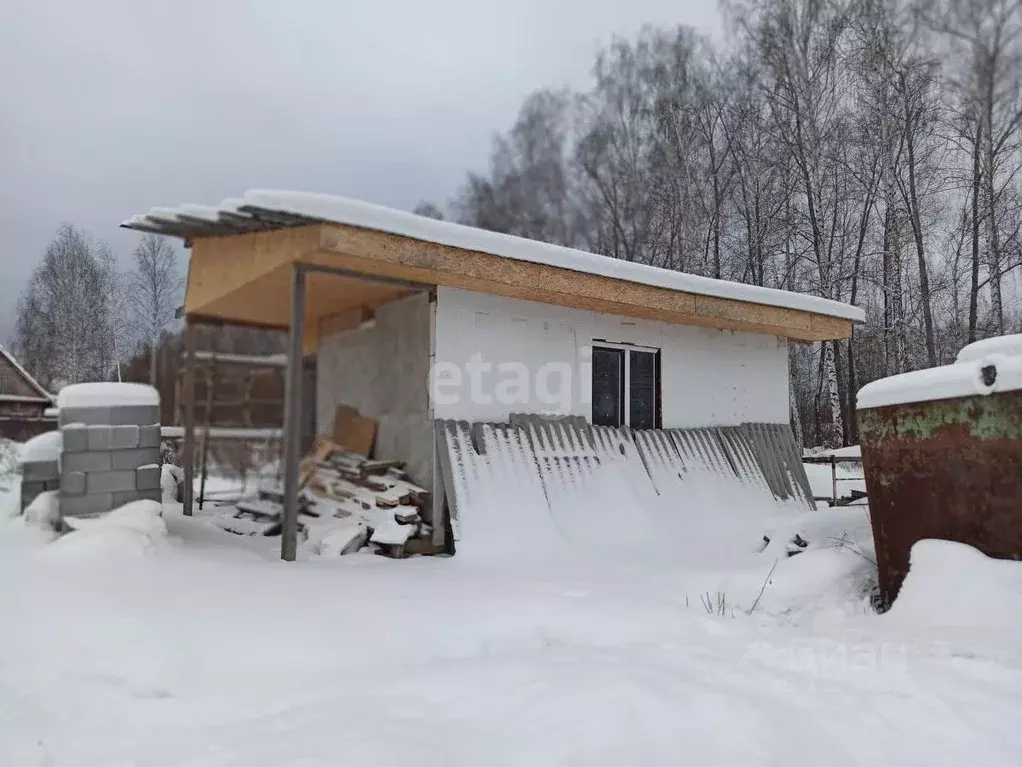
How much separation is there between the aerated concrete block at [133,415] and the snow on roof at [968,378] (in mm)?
5217

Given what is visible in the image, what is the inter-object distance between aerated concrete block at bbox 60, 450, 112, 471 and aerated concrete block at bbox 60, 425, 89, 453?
0.12 feet

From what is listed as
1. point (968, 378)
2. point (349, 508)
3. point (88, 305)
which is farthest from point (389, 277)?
point (88, 305)

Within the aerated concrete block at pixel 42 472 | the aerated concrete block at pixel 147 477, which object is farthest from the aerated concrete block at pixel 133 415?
the aerated concrete block at pixel 42 472

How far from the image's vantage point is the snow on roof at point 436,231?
4641 mm

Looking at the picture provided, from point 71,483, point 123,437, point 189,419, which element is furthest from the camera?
point 189,419

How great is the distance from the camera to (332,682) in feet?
9.19

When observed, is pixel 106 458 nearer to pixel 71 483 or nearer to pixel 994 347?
pixel 71 483

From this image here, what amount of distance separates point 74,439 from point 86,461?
17cm

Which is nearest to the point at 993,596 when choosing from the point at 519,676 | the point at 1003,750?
the point at 1003,750

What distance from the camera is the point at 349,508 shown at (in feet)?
20.7

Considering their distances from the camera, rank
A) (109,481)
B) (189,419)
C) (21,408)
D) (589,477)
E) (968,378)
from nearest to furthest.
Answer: (968,378), (109,481), (589,477), (21,408), (189,419)

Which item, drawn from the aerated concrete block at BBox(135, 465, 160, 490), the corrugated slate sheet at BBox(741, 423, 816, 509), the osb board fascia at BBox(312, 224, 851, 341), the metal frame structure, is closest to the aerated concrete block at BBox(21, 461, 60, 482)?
the aerated concrete block at BBox(135, 465, 160, 490)

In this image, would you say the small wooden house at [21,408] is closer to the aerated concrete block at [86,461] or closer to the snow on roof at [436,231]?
the aerated concrete block at [86,461]

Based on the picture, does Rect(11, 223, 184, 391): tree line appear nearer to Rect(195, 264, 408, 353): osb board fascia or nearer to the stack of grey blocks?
Rect(195, 264, 408, 353): osb board fascia
